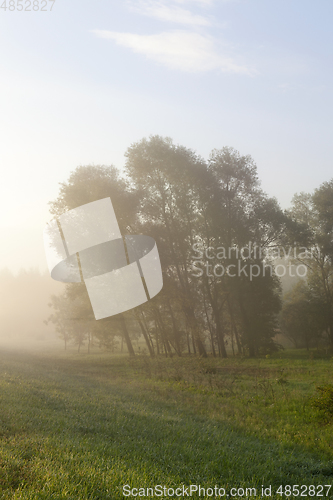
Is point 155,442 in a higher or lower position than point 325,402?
higher

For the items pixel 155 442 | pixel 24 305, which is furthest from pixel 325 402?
pixel 24 305

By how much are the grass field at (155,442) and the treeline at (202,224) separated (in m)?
17.5

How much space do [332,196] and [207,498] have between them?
119 feet

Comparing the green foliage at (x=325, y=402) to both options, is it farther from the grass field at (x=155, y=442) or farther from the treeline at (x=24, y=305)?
the treeline at (x=24, y=305)

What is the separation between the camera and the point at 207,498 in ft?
15.5

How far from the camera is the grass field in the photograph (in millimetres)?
4773

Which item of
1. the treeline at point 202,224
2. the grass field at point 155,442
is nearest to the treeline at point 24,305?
the treeline at point 202,224

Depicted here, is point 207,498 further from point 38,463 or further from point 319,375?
point 319,375

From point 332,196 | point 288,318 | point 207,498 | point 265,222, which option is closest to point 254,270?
point 265,222

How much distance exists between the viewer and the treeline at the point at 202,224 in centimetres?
3052

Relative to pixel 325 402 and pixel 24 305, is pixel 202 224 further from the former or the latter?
pixel 24 305

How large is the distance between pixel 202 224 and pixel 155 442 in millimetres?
26183

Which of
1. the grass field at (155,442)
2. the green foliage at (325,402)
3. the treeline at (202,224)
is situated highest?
the treeline at (202,224)

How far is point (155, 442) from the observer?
7.20m
